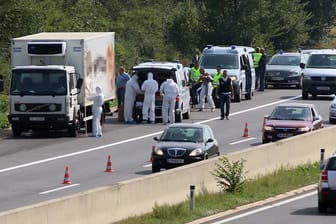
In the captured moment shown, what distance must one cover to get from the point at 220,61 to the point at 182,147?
19935mm

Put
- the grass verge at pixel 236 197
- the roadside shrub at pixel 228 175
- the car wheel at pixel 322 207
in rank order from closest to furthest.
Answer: the grass verge at pixel 236 197
the car wheel at pixel 322 207
the roadside shrub at pixel 228 175

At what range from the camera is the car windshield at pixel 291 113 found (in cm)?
3676

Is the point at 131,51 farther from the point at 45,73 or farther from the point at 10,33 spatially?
the point at 45,73

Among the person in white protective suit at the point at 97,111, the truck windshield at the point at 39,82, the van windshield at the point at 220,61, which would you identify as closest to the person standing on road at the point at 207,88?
the van windshield at the point at 220,61

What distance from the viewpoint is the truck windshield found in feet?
123

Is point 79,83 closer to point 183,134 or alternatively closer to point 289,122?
point 289,122

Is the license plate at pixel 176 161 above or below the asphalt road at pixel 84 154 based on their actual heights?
above

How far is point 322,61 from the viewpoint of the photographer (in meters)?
51.8

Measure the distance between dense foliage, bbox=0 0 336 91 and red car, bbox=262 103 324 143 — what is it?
2089 centimetres

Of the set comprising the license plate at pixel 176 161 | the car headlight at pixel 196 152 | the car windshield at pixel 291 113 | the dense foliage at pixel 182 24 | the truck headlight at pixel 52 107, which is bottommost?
the license plate at pixel 176 161

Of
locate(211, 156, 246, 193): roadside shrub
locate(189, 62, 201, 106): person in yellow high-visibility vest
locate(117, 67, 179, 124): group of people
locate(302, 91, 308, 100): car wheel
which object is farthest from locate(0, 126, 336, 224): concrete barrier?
locate(302, 91, 308, 100): car wheel

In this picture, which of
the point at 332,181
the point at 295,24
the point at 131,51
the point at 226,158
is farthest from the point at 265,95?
the point at 332,181

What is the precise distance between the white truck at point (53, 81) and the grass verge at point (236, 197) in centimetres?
821

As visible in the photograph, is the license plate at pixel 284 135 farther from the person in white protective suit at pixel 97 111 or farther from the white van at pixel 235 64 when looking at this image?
the white van at pixel 235 64
